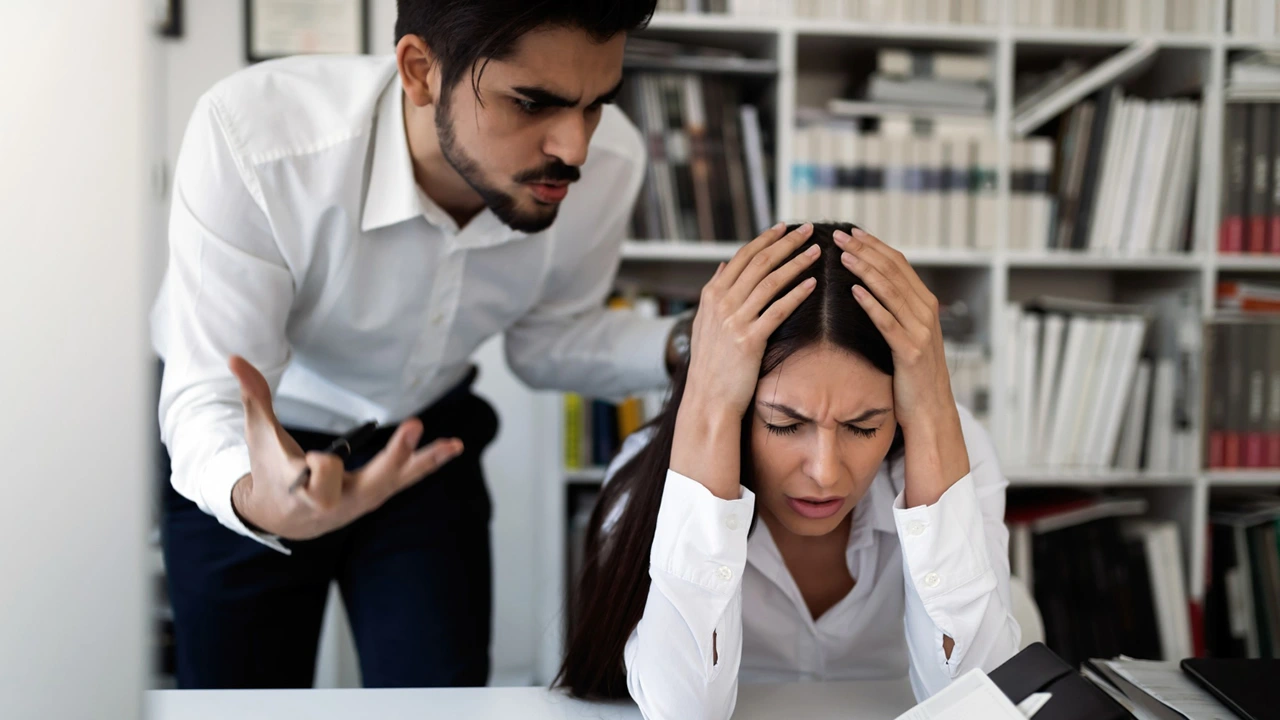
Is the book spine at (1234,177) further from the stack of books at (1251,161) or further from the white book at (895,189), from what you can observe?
the white book at (895,189)

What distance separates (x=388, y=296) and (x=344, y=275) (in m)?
0.07

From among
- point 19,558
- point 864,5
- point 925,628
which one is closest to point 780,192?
point 864,5

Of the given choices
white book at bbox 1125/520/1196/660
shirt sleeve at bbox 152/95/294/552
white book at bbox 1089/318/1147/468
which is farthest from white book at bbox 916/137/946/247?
shirt sleeve at bbox 152/95/294/552

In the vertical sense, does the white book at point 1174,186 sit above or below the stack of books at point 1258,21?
below

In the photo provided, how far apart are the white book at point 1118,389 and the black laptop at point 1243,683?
139cm

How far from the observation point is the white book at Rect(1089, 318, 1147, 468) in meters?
2.17

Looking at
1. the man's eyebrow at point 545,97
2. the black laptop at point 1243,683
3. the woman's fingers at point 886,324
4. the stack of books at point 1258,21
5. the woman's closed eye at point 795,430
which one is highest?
the stack of books at point 1258,21

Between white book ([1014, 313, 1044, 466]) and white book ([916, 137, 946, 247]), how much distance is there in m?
0.27

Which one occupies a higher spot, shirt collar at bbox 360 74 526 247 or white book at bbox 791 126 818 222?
white book at bbox 791 126 818 222

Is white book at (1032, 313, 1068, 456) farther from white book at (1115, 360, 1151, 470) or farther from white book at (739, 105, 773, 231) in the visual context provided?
white book at (739, 105, 773, 231)

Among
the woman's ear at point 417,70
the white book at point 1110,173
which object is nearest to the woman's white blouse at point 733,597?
the woman's ear at point 417,70

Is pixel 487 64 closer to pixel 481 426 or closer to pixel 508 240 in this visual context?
pixel 508 240

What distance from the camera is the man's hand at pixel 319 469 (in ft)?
2.41

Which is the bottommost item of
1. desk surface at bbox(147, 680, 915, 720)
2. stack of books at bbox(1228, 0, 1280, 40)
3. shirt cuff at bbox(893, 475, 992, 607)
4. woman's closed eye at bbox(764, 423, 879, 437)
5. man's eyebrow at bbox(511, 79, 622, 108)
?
desk surface at bbox(147, 680, 915, 720)
